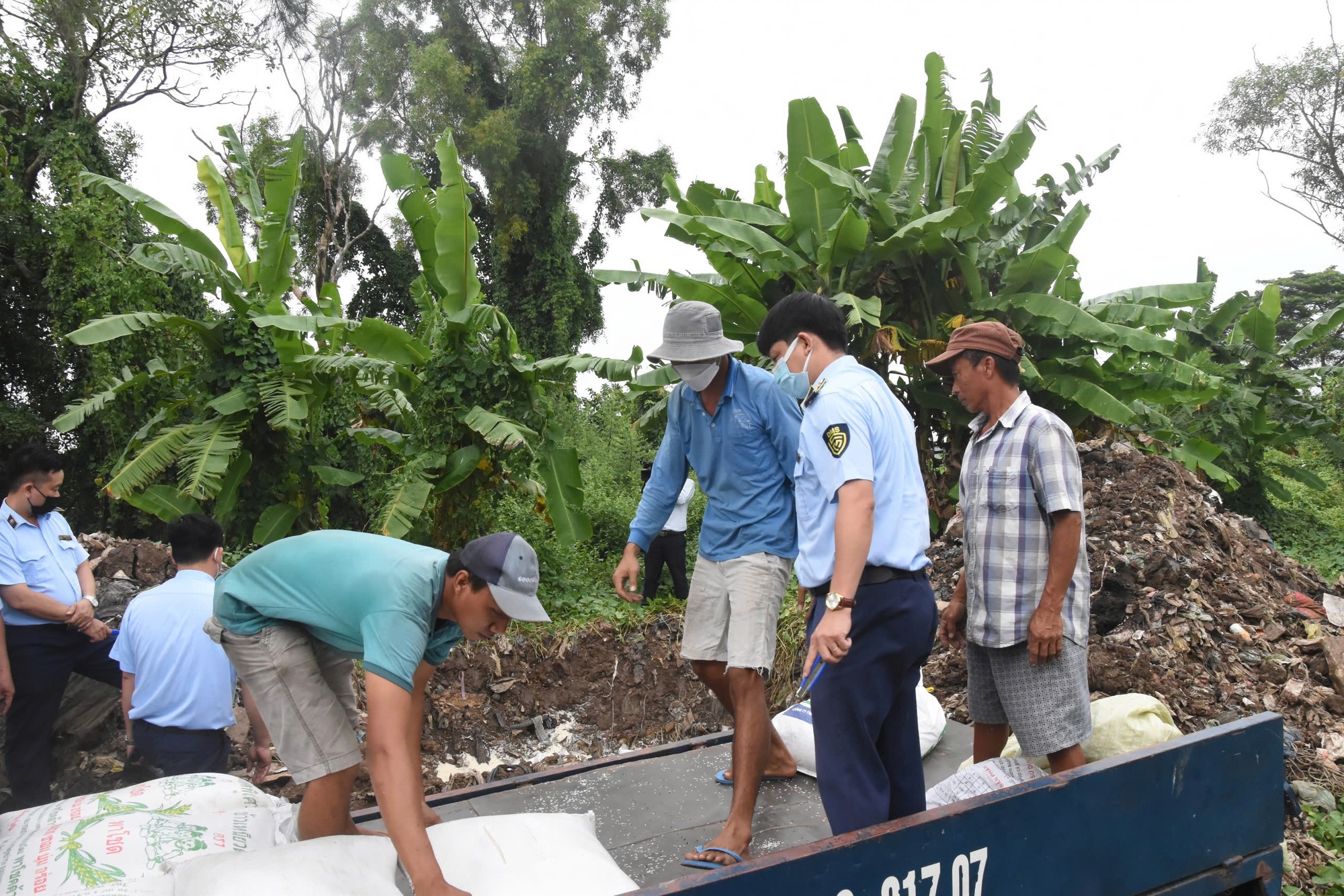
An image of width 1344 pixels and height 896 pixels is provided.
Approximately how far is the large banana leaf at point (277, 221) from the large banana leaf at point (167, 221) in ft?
0.91

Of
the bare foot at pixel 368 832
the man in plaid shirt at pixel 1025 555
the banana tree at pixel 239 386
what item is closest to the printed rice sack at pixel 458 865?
the bare foot at pixel 368 832

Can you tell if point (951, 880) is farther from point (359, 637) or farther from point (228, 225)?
point (228, 225)

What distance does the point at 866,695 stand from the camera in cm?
224

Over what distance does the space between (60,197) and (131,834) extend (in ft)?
39.5

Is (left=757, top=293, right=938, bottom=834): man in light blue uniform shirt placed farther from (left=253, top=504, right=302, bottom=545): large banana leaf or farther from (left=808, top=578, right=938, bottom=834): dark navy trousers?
(left=253, top=504, right=302, bottom=545): large banana leaf

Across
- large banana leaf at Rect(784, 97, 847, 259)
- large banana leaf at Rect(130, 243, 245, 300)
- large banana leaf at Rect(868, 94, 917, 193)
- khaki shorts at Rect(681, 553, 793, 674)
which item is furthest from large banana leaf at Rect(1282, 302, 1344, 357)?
large banana leaf at Rect(130, 243, 245, 300)

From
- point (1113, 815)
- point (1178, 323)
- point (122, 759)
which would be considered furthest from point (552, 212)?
point (1113, 815)

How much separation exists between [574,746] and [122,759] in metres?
2.36

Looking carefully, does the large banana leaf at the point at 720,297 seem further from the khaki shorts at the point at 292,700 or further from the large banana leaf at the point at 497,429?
the khaki shorts at the point at 292,700

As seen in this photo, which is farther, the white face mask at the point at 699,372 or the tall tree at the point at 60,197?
the tall tree at the point at 60,197

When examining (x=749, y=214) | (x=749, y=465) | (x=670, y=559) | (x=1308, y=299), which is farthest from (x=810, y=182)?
(x=1308, y=299)

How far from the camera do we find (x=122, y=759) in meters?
4.47

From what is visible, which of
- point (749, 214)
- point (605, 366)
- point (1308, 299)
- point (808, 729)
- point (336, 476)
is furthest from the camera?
point (1308, 299)

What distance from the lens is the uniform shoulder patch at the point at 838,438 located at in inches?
87.7
